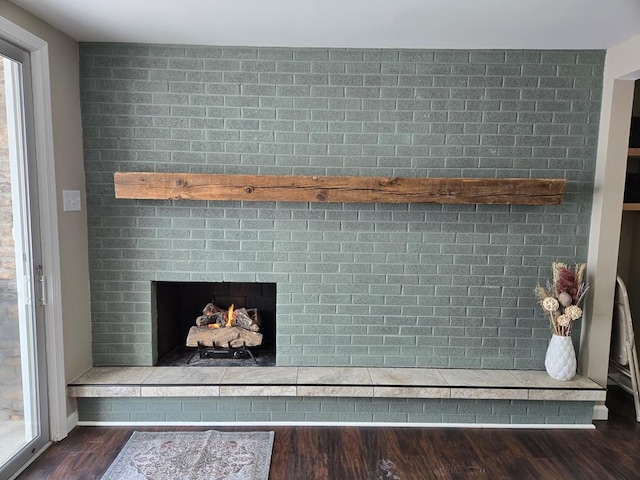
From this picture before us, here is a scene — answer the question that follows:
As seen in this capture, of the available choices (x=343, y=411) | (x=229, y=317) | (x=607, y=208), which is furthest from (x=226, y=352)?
(x=607, y=208)

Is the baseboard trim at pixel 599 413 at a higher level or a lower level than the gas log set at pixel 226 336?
lower

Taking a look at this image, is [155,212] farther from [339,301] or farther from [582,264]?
[582,264]

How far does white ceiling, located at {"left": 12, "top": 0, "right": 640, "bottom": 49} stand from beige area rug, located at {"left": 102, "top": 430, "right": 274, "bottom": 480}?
2.39 meters

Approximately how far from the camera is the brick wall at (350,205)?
8.20 ft

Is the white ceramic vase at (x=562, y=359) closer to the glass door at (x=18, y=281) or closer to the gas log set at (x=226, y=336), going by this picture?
the gas log set at (x=226, y=336)

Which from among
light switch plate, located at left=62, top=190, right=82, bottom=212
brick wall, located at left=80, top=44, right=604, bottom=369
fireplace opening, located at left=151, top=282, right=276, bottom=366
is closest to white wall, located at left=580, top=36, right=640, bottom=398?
brick wall, located at left=80, top=44, right=604, bottom=369

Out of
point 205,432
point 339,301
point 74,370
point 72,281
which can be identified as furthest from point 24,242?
point 339,301

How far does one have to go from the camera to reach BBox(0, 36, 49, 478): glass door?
202 centimetres

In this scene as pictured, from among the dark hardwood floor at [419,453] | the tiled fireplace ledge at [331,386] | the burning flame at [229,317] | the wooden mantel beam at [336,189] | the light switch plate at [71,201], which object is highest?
the wooden mantel beam at [336,189]

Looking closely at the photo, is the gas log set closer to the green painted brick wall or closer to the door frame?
the green painted brick wall

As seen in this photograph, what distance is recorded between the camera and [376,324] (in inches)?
104

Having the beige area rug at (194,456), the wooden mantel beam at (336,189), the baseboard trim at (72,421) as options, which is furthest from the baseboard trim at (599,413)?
the baseboard trim at (72,421)

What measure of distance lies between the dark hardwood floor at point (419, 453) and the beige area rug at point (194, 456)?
66mm

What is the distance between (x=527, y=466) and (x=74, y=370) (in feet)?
8.96
